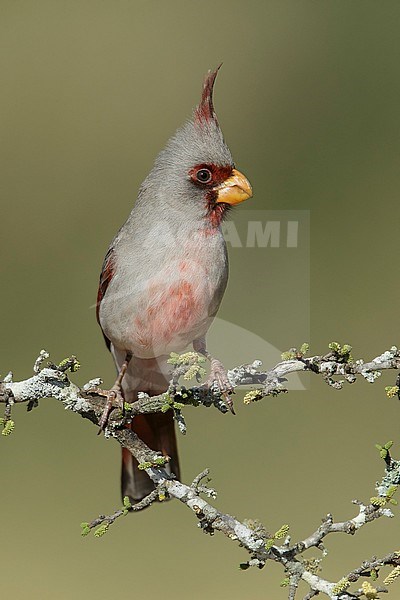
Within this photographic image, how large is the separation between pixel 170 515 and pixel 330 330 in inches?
61.1

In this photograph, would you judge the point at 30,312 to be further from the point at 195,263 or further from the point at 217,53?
the point at 195,263

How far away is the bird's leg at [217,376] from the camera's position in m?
2.69

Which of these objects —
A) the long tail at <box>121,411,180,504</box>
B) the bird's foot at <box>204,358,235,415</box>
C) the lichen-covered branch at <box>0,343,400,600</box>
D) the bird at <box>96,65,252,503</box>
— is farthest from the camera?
the long tail at <box>121,411,180,504</box>

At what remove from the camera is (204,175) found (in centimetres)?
322

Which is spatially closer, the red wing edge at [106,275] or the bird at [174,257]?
the bird at [174,257]

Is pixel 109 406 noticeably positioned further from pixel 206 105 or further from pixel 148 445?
pixel 206 105

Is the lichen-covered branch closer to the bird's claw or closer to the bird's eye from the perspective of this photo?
the bird's claw

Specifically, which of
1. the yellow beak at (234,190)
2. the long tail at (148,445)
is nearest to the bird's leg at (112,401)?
the long tail at (148,445)

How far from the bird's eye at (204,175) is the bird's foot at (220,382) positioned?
584 millimetres

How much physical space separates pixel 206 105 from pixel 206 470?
4.01 ft

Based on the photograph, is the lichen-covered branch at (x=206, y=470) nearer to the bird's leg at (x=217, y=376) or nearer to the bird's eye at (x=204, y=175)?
the bird's leg at (x=217, y=376)

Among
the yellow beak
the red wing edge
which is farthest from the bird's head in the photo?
the red wing edge

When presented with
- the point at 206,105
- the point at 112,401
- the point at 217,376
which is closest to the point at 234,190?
the point at 206,105

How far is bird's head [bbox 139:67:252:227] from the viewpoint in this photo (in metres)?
3.19
